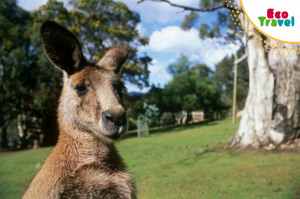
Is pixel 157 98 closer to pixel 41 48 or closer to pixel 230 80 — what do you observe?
pixel 230 80

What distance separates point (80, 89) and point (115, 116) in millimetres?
537

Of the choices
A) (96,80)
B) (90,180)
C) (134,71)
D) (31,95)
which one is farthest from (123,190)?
(31,95)

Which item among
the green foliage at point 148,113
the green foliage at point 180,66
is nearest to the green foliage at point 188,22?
the green foliage at point 148,113

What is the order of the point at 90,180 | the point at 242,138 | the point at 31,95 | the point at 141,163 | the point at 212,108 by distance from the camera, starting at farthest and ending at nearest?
1. the point at 212,108
2. the point at 31,95
3. the point at 242,138
4. the point at 141,163
5. the point at 90,180

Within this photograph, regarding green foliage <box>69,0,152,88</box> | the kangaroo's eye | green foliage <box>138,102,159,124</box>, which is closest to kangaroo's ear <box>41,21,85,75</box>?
the kangaroo's eye

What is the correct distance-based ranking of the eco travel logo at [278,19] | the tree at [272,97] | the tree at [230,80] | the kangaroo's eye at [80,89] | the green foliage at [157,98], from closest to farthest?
the kangaroo's eye at [80,89], the eco travel logo at [278,19], the tree at [272,97], the green foliage at [157,98], the tree at [230,80]

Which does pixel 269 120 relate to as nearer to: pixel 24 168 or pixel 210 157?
pixel 210 157

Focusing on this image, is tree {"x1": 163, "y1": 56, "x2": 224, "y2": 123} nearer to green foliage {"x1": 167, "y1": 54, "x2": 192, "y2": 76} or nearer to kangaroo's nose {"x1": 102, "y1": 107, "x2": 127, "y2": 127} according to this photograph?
green foliage {"x1": 167, "y1": 54, "x2": 192, "y2": 76}

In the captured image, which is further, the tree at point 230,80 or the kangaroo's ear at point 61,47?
the tree at point 230,80

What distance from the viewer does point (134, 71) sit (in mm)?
9719

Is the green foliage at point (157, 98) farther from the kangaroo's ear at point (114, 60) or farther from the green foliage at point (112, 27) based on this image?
the kangaroo's ear at point (114, 60)

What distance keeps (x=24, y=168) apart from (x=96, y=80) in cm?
610

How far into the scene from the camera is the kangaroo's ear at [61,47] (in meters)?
1.94

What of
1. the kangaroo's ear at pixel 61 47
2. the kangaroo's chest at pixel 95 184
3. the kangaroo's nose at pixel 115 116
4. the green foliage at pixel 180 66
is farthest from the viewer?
the green foliage at pixel 180 66
